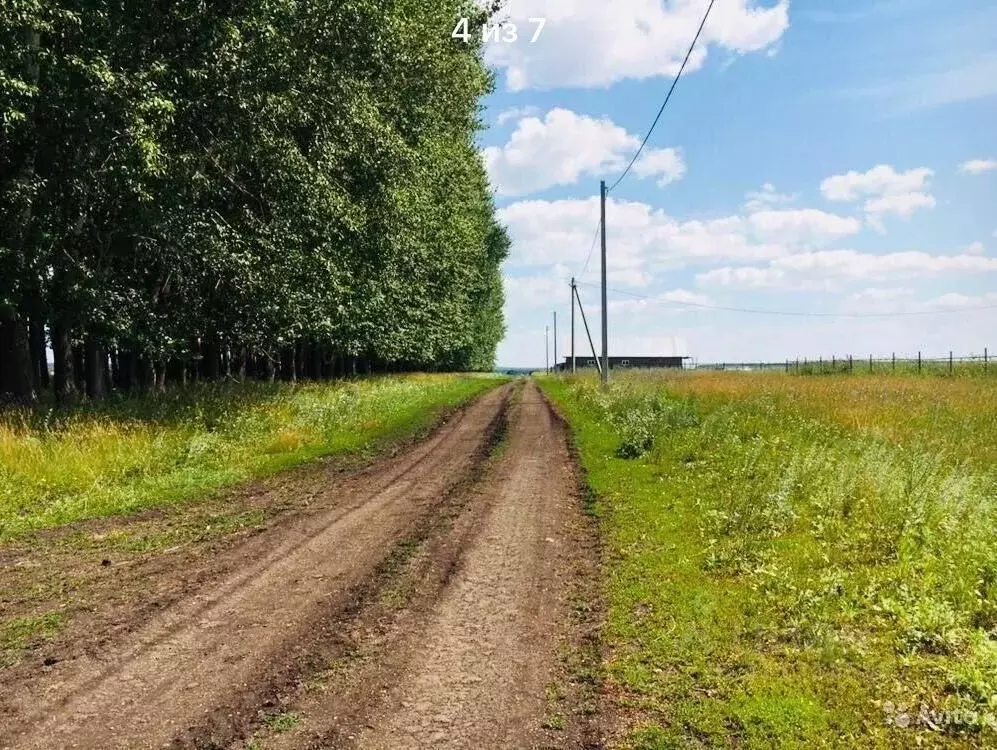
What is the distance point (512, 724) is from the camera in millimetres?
4109

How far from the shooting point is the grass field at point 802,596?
4.20 metres

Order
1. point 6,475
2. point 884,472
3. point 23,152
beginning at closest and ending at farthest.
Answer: point 884,472, point 6,475, point 23,152

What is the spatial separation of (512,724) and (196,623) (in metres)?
2.95

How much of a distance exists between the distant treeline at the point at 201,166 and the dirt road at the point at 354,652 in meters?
9.51

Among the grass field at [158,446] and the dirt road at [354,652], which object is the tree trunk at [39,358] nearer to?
the grass field at [158,446]

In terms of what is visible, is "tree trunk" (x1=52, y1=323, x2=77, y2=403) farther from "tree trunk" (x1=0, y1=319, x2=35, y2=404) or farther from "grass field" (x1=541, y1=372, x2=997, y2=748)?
"grass field" (x1=541, y1=372, x2=997, y2=748)

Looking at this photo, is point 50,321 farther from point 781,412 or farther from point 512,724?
point 781,412

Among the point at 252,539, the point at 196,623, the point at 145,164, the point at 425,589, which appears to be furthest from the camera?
the point at 145,164

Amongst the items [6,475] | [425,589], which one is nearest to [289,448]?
[6,475]

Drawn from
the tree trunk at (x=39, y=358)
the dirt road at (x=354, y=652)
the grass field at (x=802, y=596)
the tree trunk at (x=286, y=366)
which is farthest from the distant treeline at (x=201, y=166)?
the tree trunk at (x=286, y=366)

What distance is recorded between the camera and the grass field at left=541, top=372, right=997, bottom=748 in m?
4.20

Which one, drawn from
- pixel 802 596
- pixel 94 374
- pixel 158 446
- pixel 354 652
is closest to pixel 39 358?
pixel 94 374

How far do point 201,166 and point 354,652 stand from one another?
14.4 m

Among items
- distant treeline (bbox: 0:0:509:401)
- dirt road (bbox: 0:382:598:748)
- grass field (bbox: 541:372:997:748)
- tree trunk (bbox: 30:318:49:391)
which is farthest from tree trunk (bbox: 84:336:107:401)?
grass field (bbox: 541:372:997:748)
